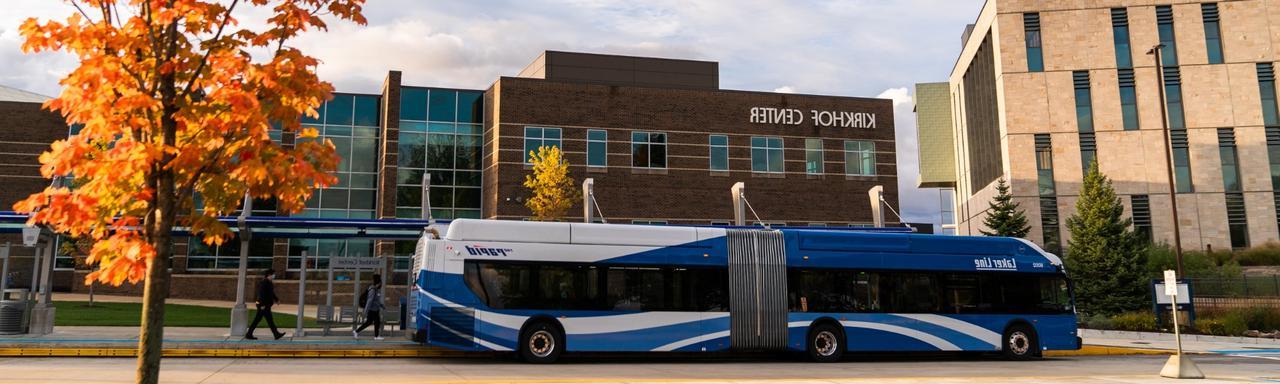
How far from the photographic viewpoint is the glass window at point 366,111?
4459 centimetres

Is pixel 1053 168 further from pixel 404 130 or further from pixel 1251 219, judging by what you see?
pixel 404 130

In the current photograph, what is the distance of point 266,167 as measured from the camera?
6.45 m

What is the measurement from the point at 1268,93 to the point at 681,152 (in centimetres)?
3451

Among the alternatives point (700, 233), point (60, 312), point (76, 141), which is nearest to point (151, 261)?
point (76, 141)

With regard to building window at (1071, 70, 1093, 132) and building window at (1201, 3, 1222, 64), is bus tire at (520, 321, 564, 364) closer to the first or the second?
building window at (1071, 70, 1093, 132)

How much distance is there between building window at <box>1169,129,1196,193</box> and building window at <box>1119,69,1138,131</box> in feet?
7.27

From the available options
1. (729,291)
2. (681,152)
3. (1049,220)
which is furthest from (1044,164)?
(729,291)

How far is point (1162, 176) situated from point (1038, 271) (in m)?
36.4

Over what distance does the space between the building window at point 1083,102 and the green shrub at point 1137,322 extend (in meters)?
22.0

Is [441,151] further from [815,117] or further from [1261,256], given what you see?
[1261,256]

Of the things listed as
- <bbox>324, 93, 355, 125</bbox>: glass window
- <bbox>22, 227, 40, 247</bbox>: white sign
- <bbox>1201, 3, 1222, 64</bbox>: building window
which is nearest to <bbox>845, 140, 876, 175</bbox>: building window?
<bbox>1201, 3, 1222, 64</bbox>: building window

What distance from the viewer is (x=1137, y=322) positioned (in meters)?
30.5

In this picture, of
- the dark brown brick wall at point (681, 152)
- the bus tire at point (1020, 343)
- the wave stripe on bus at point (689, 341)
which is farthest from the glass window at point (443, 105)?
the bus tire at point (1020, 343)

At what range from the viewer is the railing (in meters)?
31.6
